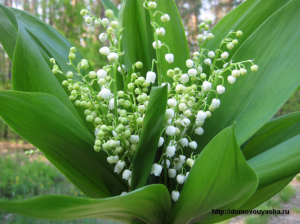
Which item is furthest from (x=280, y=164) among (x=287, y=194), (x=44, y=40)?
(x=287, y=194)

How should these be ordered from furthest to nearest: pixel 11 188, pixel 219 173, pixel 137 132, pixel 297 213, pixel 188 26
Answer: pixel 188 26 < pixel 11 188 < pixel 297 213 < pixel 137 132 < pixel 219 173

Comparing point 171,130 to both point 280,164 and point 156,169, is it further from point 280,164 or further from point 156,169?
point 280,164

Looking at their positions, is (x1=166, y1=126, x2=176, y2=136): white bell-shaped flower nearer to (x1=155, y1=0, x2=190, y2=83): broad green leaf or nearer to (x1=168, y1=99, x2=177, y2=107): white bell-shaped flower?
(x1=168, y1=99, x2=177, y2=107): white bell-shaped flower

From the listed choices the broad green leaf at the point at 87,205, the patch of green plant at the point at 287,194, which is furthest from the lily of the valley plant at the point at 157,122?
the patch of green plant at the point at 287,194

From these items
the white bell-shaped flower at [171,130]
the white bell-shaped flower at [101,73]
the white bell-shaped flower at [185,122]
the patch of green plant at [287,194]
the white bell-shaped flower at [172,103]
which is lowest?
the patch of green plant at [287,194]

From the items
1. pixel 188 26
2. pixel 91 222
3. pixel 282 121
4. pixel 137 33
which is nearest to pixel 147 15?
pixel 137 33

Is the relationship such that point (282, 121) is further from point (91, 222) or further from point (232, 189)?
point (91, 222)

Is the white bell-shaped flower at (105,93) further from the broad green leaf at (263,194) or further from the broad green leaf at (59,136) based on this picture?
the broad green leaf at (263,194)
